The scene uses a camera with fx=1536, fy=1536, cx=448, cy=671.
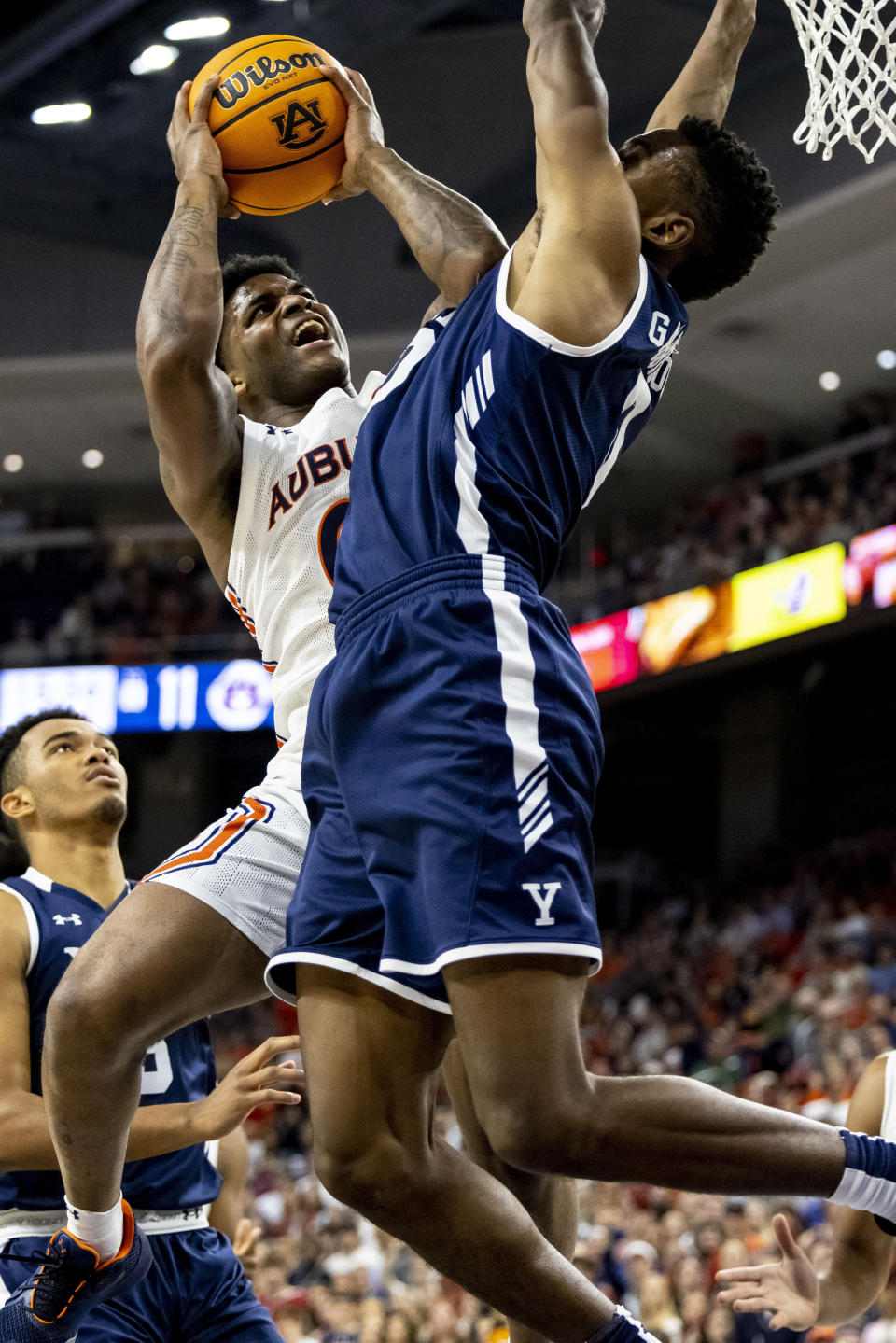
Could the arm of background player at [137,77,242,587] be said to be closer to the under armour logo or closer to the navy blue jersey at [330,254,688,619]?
the navy blue jersey at [330,254,688,619]

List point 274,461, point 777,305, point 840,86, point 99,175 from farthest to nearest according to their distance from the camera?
point 99,175 → point 777,305 → point 840,86 → point 274,461

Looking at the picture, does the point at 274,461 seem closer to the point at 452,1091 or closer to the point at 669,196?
the point at 669,196

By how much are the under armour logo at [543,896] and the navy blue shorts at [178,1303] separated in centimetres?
162

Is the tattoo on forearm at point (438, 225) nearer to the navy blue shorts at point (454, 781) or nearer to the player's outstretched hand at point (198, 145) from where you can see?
the player's outstretched hand at point (198, 145)

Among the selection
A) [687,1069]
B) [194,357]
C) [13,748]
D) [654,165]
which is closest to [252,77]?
[194,357]

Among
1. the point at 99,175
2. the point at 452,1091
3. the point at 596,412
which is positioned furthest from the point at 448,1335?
the point at 99,175

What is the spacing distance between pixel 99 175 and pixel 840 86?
643 inches

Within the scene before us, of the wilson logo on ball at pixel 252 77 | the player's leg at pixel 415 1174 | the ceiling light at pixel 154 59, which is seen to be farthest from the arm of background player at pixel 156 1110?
the ceiling light at pixel 154 59

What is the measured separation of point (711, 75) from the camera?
3.49 metres

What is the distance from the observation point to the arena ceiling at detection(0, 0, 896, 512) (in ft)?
51.0

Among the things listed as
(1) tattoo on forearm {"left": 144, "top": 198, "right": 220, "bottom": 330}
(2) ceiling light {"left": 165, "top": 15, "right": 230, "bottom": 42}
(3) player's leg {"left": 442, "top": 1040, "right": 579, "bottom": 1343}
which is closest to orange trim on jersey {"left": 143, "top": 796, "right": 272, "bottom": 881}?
(3) player's leg {"left": 442, "top": 1040, "right": 579, "bottom": 1343}

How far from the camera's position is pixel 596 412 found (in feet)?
9.05

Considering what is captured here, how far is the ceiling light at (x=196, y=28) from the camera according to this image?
52.1ft

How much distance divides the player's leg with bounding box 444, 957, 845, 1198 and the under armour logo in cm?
6
